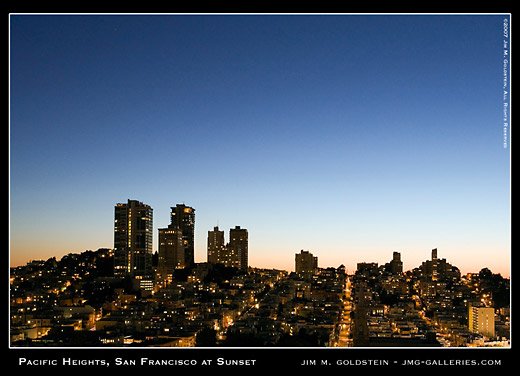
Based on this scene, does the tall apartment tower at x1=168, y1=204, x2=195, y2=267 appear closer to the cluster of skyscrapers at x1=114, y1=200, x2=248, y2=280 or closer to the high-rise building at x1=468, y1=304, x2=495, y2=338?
the cluster of skyscrapers at x1=114, y1=200, x2=248, y2=280

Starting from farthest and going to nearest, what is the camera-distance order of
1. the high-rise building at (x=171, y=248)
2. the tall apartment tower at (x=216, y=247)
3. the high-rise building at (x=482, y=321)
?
the tall apartment tower at (x=216, y=247) < the high-rise building at (x=171, y=248) < the high-rise building at (x=482, y=321)

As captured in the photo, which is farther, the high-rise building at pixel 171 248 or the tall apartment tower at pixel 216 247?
the tall apartment tower at pixel 216 247

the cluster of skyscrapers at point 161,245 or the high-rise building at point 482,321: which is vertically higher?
the cluster of skyscrapers at point 161,245

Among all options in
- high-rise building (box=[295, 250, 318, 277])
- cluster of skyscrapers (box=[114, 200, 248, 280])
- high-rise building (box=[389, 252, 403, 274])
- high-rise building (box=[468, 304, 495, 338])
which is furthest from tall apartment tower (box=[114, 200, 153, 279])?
high-rise building (box=[468, 304, 495, 338])

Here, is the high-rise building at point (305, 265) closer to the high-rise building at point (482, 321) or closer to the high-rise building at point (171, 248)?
the high-rise building at point (171, 248)

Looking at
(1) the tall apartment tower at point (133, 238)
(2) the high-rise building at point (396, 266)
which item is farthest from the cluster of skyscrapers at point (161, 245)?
(2) the high-rise building at point (396, 266)
